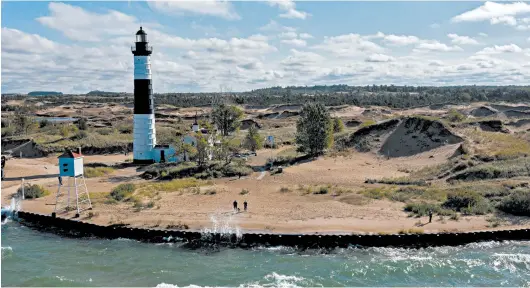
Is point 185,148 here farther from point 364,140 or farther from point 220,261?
point 220,261

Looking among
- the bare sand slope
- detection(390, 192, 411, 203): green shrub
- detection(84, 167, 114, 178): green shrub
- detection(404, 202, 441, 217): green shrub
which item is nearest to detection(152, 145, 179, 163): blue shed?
the bare sand slope

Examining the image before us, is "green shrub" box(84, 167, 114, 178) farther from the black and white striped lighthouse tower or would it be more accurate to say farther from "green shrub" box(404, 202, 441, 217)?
"green shrub" box(404, 202, 441, 217)

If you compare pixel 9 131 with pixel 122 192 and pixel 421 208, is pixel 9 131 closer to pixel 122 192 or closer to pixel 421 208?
pixel 122 192

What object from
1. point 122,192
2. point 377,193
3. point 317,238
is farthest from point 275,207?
point 122,192

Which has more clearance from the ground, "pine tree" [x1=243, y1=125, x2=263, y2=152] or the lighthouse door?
"pine tree" [x1=243, y1=125, x2=263, y2=152]

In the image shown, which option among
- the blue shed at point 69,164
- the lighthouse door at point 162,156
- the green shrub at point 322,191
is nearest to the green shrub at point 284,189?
the green shrub at point 322,191
